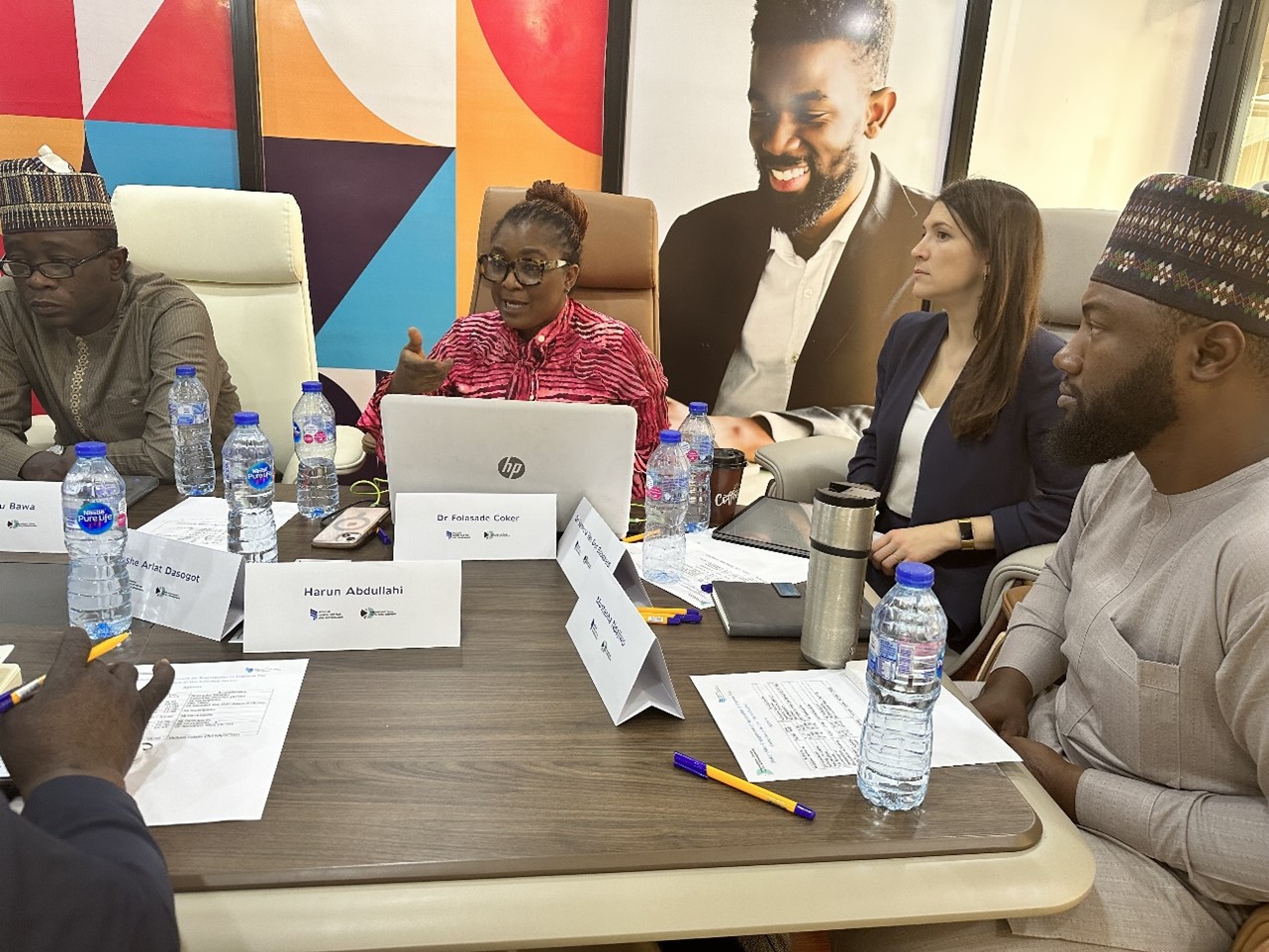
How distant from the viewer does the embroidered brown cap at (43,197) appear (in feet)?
6.19

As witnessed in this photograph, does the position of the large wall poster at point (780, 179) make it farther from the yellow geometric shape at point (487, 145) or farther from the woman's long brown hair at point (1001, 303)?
the woman's long brown hair at point (1001, 303)

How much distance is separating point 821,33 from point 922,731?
3031 mm

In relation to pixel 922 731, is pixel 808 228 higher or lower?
higher

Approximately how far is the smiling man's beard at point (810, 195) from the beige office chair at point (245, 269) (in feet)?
5.80

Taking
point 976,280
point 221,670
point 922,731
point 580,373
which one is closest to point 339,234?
point 580,373

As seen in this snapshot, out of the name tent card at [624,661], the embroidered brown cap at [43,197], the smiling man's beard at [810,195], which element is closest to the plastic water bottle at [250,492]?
the name tent card at [624,661]

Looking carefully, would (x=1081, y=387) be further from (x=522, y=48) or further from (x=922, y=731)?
(x=522, y=48)

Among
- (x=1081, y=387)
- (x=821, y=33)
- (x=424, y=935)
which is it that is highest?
(x=821, y=33)

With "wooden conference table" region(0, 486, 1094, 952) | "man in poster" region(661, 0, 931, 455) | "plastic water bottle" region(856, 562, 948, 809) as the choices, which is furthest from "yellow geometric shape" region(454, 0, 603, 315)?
"plastic water bottle" region(856, 562, 948, 809)

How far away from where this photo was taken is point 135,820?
26.6 inches

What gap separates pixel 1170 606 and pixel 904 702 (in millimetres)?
415

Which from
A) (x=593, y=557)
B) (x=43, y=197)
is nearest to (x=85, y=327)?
(x=43, y=197)

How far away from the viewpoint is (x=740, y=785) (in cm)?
84

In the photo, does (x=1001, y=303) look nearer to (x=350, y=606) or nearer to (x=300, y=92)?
(x=350, y=606)
